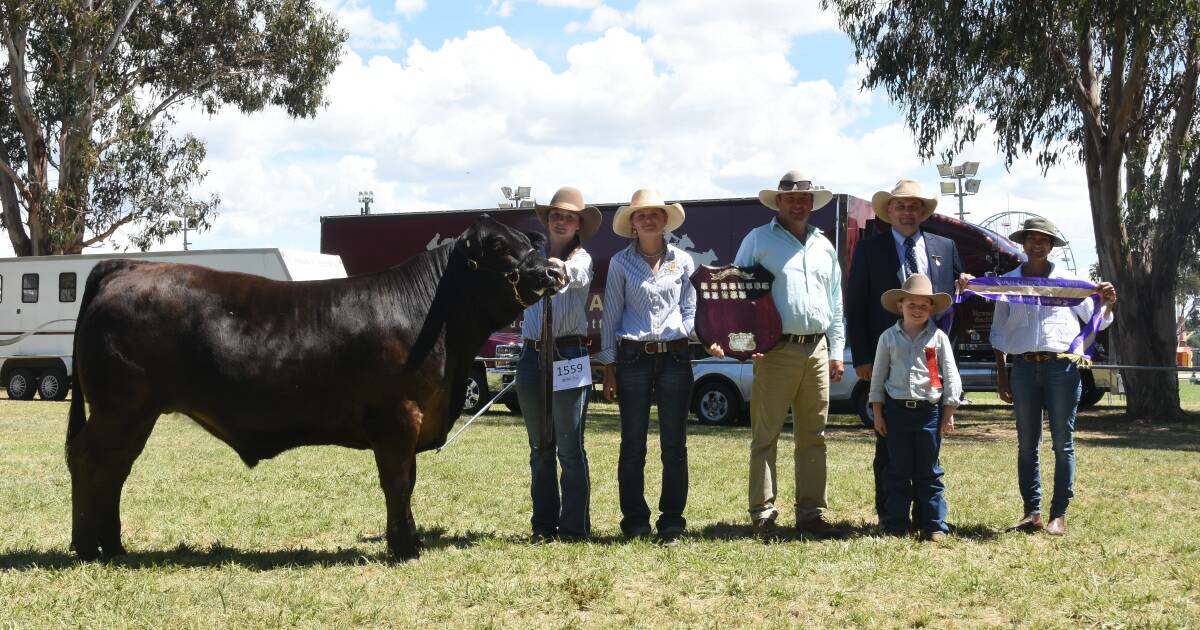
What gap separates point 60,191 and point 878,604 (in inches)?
1040

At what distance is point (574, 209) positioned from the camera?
19.9 feet

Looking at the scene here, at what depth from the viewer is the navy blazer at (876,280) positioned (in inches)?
258

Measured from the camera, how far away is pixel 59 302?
21.1 m

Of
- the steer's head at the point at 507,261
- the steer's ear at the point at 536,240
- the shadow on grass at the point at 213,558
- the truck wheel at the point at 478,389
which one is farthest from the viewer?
the truck wheel at the point at 478,389

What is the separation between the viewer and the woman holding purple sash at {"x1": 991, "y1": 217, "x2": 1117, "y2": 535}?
638 cm

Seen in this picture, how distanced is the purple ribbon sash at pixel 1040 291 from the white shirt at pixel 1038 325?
4 centimetres

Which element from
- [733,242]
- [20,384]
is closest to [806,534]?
[733,242]

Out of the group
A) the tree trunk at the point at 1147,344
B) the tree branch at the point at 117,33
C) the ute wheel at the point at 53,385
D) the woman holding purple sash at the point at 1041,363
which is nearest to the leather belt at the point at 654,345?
the woman holding purple sash at the point at 1041,363

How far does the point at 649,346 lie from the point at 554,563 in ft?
4.09

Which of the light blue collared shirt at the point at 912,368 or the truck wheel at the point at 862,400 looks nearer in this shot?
the light blue collared shirt at the point at 912,368

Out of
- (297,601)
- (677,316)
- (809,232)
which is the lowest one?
(297,601)

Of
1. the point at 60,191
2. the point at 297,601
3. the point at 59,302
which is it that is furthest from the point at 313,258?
the point at 297,601

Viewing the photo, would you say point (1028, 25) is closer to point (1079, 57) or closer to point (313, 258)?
point (1079, 57)

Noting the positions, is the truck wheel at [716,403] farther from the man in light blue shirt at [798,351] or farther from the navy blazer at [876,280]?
the man in light blue shirt at [798,351]
